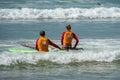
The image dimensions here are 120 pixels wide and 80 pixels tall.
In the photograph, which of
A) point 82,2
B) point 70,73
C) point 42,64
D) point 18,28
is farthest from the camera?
point 82,2

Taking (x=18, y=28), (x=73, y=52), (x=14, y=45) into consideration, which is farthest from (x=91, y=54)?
(x=18, y=28)

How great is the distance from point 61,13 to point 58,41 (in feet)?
51.5

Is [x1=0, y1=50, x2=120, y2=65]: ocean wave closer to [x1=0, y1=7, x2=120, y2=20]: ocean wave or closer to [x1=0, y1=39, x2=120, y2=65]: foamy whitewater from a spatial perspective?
[x1=0, y1=39, x2=120, y2=65]: foamy whitewater

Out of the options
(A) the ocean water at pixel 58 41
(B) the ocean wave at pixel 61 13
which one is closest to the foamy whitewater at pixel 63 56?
(A) the ocean water at pixel 58 41

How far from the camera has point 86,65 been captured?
18.9 metres

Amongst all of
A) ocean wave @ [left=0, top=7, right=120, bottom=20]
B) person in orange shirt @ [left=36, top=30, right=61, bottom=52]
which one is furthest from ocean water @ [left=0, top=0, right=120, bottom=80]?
person in orange shirt @ [left=36, top=30, right=61, bottom=52]

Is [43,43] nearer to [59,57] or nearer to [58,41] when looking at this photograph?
[59,57]

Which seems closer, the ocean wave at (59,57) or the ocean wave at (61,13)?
the ocean wave at (59,57)

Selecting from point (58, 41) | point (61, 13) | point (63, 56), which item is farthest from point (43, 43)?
point (61, 13)

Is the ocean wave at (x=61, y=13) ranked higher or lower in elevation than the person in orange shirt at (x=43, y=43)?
lower

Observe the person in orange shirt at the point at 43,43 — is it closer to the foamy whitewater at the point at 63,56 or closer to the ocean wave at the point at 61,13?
the foamy whitewater at the point at 63,56

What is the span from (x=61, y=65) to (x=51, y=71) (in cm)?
132

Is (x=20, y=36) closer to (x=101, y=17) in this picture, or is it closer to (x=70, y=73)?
(x=70, y=73)

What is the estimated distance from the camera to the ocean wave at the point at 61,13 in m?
39.7
